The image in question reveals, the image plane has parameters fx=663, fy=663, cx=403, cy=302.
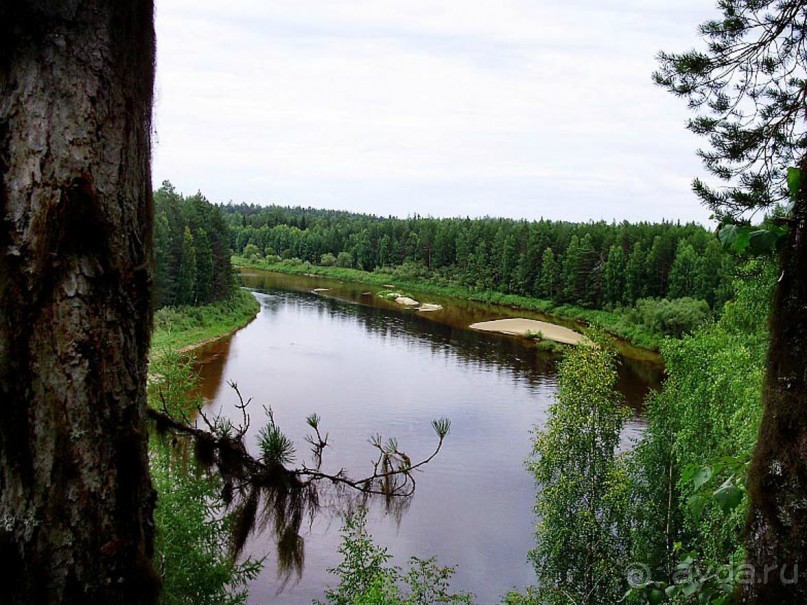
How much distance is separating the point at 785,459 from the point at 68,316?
1.67 m

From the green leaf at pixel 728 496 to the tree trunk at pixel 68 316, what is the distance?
1431 mm

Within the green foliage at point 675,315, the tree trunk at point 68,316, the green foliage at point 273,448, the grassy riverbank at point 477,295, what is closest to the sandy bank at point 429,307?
the grassy riverbank at point 477,295

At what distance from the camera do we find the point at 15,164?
4.59 feet

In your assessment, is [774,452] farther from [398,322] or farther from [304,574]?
[398,322]

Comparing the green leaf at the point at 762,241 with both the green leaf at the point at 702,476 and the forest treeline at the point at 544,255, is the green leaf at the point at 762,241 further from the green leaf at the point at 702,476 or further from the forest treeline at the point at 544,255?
the forest treeline at the point at 544,255

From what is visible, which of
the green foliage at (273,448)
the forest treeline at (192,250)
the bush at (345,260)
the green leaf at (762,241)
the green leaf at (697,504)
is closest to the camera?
the green leaf at (762,241)

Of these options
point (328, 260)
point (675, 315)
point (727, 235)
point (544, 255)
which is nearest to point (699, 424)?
point (727, 235)

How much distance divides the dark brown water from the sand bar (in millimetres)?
1610

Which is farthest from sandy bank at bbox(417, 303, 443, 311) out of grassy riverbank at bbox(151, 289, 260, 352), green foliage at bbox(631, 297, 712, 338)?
green foliage at bbox(631, 297, 712, 338)

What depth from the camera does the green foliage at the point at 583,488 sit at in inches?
402

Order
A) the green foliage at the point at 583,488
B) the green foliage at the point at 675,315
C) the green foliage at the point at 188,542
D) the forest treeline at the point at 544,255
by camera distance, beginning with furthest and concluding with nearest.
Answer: the forest treeline at the point at 544,255
the green foliage at the point at 675,315
the green foliage at the point at 583,488
the green foliage at the point at 188,542

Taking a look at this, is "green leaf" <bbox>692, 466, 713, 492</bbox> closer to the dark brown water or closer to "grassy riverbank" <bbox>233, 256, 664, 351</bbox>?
the dark brown water

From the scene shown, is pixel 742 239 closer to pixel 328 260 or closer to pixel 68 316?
pixel 68 316

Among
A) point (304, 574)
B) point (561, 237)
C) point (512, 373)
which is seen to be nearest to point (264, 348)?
point (512, 373)
